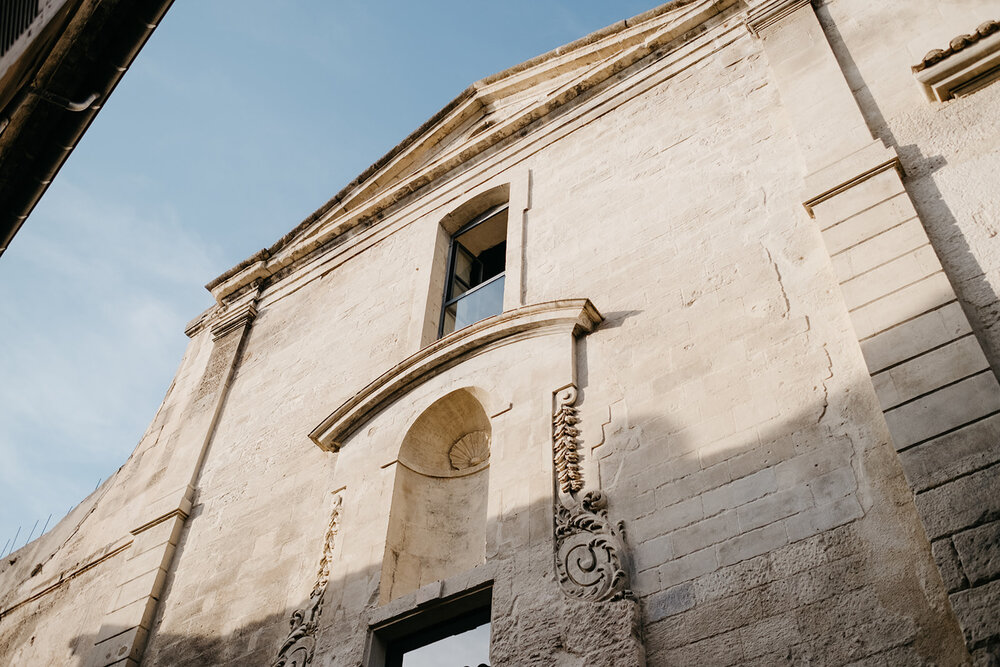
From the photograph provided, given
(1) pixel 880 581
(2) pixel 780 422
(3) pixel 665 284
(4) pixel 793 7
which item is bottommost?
(1) pixel 880 581

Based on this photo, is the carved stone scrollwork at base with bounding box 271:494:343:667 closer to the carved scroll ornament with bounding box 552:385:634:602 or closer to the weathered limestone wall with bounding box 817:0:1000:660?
the carved scroll ornament with bounding box 552:385:634:602

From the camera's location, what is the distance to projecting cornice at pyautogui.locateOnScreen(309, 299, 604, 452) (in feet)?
23.2

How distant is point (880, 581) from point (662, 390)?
6.83 feet

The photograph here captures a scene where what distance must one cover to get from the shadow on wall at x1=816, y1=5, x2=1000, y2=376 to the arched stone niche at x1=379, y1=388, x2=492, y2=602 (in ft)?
11.3

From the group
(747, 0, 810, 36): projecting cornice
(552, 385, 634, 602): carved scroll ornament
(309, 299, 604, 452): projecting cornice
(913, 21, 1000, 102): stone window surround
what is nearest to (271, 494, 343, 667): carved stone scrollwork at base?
(309, 299, 604, 452): projecting cornice

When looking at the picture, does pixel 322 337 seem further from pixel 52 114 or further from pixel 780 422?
pixel 780 422

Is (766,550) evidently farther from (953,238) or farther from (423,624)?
(423,624)

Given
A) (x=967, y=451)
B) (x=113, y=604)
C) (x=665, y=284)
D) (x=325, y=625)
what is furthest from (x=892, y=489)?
(x=113, y=604)

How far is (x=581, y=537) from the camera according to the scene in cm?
576

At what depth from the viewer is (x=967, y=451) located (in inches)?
174

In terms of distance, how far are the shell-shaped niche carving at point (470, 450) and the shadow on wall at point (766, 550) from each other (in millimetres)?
1565

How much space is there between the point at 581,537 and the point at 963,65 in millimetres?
4109

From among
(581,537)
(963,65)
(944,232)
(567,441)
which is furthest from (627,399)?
(963,65)

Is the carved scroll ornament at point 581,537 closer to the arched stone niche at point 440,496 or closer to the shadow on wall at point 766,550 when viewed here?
the shadow on wall at point 766,550
